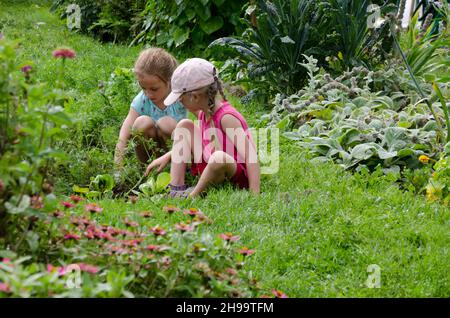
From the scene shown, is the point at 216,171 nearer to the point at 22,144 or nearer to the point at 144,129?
the point at 144,129

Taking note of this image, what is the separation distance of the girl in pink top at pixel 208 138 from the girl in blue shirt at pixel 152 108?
35cm

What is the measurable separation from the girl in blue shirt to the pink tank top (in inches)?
16.8

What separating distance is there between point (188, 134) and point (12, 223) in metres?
2.08

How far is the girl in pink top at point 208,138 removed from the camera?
4410 mm

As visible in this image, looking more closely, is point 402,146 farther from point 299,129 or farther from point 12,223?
point 12,223

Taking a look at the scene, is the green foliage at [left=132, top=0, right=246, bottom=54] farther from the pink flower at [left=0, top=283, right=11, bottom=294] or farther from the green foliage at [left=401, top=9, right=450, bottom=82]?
the pink flower at [left=0, top=283, right=11, bottom=294]

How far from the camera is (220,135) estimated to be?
454 cm

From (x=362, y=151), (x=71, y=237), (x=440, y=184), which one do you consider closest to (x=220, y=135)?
(x=362, y=151)

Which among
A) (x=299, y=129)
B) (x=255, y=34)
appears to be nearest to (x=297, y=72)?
(x=255, y=34)

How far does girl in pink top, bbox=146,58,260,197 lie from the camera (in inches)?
174

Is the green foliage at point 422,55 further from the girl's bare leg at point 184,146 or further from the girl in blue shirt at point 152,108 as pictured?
the girl's bare leg at point 184,146

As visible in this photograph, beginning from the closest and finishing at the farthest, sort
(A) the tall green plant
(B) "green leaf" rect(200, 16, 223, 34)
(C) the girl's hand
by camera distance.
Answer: (C) the girl's hand → (A) the tall green plant → (B) "green leaf" rect(200, 16, 223, 34)

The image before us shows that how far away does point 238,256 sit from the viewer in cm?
316

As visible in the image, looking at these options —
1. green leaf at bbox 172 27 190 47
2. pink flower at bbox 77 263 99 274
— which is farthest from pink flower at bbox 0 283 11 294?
green leaf at bbox 172 27 190 47
